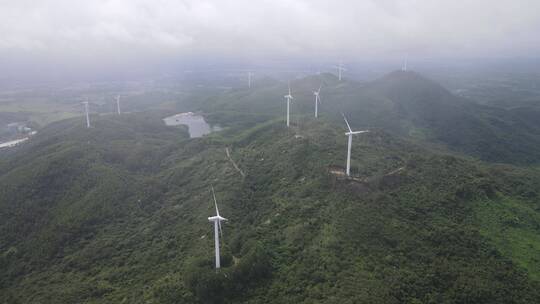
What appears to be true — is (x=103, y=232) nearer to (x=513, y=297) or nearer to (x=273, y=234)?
(x=273, y=234)

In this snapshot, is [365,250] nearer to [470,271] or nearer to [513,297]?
[470,271]

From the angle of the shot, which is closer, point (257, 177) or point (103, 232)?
point (103, 232)

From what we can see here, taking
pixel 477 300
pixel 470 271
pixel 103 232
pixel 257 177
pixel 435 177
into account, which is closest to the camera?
pixel 477 300

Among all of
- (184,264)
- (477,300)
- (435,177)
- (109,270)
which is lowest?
(109,270)

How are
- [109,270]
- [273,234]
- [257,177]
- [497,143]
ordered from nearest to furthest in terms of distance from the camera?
1. [273,234]
2. [109,270]
3. [257,177]
4. [497,143]

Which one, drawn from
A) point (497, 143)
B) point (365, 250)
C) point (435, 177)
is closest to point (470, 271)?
point (365, 250)

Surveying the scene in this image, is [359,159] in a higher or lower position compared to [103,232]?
higher
